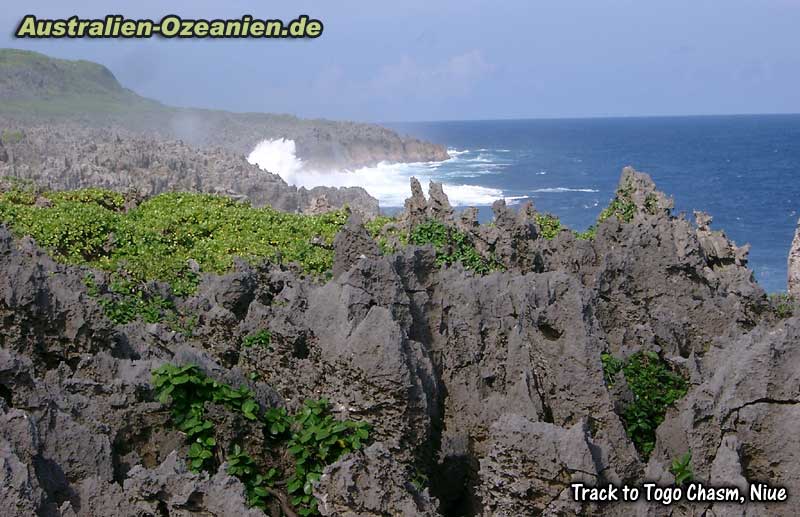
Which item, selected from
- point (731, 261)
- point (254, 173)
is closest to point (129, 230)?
point (731, 261)

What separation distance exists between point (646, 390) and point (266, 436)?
3.03 metres

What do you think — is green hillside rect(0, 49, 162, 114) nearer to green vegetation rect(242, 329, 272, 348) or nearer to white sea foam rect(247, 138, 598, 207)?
white sea foam rect(247, 138, 598, 207)

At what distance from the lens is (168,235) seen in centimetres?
1288

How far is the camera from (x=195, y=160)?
45.3m

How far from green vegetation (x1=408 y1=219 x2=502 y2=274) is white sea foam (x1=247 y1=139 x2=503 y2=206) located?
50912 mm

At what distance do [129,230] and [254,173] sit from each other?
1251 inches

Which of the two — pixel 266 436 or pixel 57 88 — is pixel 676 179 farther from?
pixel 57 88

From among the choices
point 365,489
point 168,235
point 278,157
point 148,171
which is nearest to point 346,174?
point 278,157

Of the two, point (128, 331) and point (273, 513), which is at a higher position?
point (128, 331)

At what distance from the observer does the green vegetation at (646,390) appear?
6138 millimetres

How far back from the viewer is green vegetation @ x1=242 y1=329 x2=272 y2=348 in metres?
6.77

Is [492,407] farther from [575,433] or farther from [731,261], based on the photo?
[731,261]

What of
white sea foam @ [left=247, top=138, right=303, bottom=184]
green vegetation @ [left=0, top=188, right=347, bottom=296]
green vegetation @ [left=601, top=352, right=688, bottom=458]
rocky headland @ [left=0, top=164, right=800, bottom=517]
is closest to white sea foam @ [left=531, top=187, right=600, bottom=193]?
white sea foam @ [left=247, top=138, right=303, bottom=184]

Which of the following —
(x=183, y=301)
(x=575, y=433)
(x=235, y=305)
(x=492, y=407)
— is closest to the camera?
(x=575, y=433)
